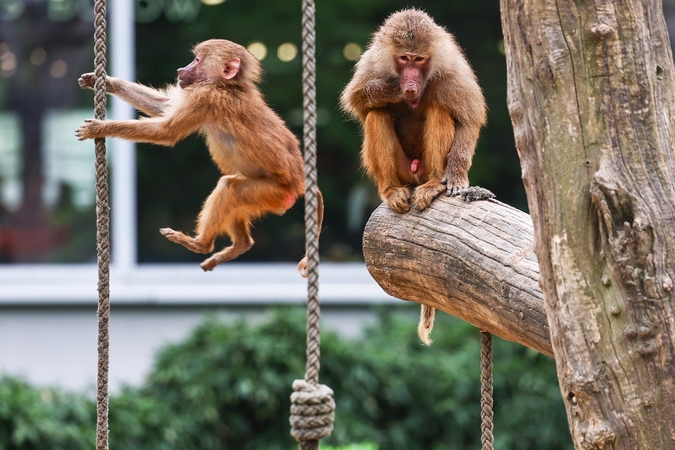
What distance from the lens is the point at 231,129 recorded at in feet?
13.3

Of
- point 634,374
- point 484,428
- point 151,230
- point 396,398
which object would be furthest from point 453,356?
point 634,374

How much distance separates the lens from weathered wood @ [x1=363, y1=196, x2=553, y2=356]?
2941mm

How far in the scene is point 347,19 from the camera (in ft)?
26.5

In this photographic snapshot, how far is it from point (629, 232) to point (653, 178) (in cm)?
16

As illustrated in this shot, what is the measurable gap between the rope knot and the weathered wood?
95cm

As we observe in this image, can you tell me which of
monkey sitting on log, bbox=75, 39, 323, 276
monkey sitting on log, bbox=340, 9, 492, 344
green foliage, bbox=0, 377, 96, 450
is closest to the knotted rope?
monkey sitting on log, bbox=340, 9, 492, 344

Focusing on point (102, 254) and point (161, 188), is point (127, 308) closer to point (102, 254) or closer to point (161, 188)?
point (161, 188)

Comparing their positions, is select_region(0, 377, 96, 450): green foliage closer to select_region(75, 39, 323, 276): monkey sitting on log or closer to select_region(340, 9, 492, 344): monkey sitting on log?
select_region(75, 39, 323, 276): monkey sitting on log

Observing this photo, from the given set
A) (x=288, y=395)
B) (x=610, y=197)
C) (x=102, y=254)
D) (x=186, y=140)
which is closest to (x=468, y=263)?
(x=610, y=197)

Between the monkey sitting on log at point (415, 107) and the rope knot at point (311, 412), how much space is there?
1.65 meters

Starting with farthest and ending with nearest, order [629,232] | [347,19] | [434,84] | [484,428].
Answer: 1. [347,19]
2. [434,84]
3. [484,428]
4. [629,232]

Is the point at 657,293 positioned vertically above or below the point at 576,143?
below

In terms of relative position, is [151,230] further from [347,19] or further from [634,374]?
[634,374]

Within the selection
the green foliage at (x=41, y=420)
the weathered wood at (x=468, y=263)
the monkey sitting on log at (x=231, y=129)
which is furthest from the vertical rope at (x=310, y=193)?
the green foliage at (x=41, y=420)
